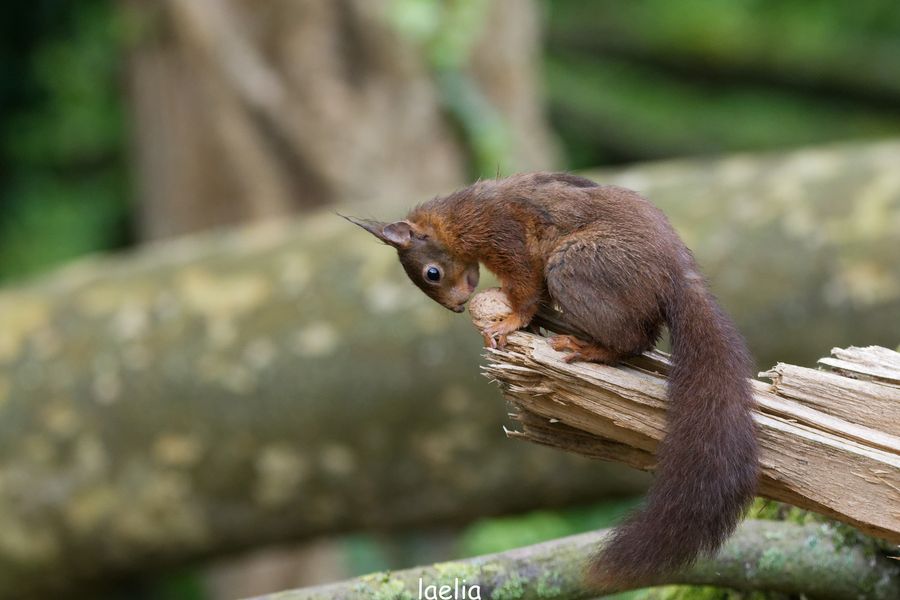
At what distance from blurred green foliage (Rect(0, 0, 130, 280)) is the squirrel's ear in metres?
6.84

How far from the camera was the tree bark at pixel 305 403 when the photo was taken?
17.8ft

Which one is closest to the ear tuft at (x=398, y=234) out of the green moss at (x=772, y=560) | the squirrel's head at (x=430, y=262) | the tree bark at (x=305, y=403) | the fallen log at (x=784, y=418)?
the squirrel's head at (x=430, y=262)

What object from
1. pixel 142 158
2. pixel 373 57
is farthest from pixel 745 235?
pixel 142 158

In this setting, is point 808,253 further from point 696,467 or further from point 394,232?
point 696,467

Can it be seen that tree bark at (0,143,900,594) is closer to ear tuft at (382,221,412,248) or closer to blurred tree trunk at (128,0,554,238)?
blurred tree trunk at (128,0,554,238)

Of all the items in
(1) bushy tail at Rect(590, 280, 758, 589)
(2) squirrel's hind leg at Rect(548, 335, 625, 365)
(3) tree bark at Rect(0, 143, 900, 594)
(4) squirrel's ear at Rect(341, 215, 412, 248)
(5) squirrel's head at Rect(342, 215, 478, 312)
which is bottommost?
(3) tree bark at Rect(0, 143, 900, 594)

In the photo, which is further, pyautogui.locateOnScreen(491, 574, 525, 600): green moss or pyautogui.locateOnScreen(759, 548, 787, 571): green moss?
pyautogui.locateOnScreen(759, 548, 787, 571): green moss

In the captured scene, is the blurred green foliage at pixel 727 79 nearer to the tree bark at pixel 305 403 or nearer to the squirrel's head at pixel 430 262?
the tree bark at pixel 305 403

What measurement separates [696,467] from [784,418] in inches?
11.2

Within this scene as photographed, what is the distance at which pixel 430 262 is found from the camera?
10.3 feet

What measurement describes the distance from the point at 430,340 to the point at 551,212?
260 cm

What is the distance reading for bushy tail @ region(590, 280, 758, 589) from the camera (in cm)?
235

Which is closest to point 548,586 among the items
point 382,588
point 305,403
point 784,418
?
point 382,588

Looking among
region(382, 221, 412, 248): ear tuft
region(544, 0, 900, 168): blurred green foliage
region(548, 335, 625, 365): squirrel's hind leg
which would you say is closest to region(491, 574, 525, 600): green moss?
region(548, 335, 625, 365): squirrel's hind leg
